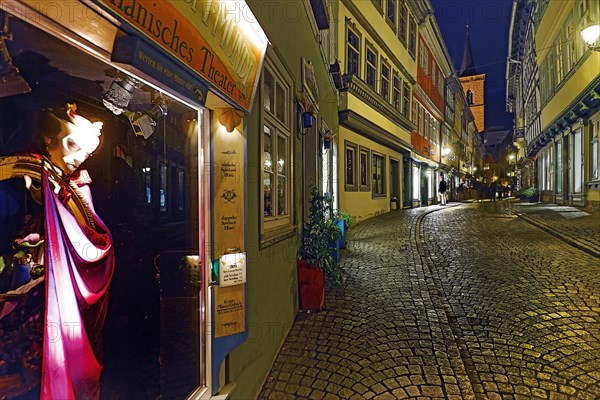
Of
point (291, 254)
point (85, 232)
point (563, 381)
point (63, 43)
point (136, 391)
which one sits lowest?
point (563, 381)

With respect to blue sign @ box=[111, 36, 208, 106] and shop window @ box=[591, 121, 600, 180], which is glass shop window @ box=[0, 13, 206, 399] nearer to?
blue sign @ box=[111, 36, 208, 106]

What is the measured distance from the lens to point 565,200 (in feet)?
60.4

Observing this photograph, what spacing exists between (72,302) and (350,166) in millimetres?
12521

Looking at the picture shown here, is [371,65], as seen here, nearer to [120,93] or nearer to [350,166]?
[350,166]

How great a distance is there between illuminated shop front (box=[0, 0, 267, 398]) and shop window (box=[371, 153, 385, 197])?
1371 centimetres

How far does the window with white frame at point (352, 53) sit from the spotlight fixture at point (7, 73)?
1217 centimetres

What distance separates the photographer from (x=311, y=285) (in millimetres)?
5090

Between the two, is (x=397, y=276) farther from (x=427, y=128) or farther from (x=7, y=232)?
(x=427, y=128)

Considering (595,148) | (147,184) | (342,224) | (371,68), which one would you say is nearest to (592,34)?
(595,148)

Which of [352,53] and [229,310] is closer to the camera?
[229,310]

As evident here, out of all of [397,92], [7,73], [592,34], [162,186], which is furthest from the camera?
[397,92]

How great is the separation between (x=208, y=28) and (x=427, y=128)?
77.8 ft

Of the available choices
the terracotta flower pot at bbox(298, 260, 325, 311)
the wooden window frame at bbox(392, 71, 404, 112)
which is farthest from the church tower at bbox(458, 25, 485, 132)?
the terracotta flower pot at bbox(298, 260, 325, 311)

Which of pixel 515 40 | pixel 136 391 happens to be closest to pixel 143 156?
pixel 136 391
